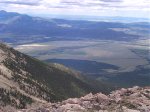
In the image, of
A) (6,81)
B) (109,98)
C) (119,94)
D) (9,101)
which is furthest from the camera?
(6,81)

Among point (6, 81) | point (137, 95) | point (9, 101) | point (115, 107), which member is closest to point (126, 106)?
point (115, 107)

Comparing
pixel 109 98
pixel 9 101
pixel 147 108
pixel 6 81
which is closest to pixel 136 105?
pixel 147 108

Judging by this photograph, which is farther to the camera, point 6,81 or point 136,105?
point 6,81

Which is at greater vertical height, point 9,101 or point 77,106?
point 77,106

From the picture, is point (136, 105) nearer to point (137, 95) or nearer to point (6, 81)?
point (137, 95)

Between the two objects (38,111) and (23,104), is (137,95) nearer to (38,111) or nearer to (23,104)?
(38,111)

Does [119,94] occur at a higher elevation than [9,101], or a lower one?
higher

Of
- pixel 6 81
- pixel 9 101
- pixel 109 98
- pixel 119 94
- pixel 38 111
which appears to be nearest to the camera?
pixel 38 111

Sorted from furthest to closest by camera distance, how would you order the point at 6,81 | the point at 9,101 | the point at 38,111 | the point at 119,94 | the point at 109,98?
the point at 6,81 → the point at 9,101 → the point at 119,94 → the point at 109,98 → the point at 38,111

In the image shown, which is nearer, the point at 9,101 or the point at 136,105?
the point at 136,105
